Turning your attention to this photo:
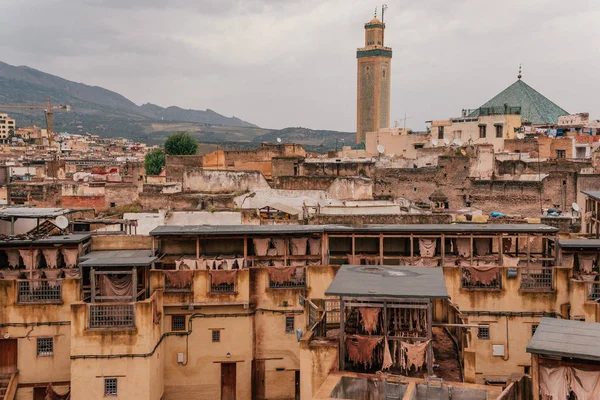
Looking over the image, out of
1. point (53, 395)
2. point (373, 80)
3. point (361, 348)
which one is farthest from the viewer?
point (373, 80)

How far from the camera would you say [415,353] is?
16188 mm

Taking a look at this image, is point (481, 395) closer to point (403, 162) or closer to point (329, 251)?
point (329, 251)

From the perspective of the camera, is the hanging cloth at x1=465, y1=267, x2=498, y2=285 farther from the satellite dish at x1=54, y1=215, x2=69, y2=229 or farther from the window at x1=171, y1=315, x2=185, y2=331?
the satellite dish at x1=54, y1=215, x2=69, y2=229

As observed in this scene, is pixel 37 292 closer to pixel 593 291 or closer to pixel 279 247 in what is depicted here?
pixel 279 247

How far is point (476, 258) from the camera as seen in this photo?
2405cm

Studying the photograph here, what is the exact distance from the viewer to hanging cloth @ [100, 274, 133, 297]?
2098 cm

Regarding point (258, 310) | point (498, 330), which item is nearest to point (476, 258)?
point (498, 330)

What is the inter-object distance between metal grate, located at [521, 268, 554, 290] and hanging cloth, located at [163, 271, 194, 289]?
10869 mm

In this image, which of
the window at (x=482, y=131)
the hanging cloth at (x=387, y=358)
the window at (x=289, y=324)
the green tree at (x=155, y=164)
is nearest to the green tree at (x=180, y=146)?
the green tree at (x=155, y=164)

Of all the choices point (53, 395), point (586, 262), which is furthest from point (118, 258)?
point (586, 262)

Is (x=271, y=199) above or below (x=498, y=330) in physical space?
above

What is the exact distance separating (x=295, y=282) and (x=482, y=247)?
738 centimetres

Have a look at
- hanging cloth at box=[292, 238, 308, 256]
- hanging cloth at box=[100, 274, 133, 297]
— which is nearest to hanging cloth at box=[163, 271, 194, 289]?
hanging cloth at box=[100, 274, 133, 297]

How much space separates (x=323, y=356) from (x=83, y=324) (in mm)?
7494
